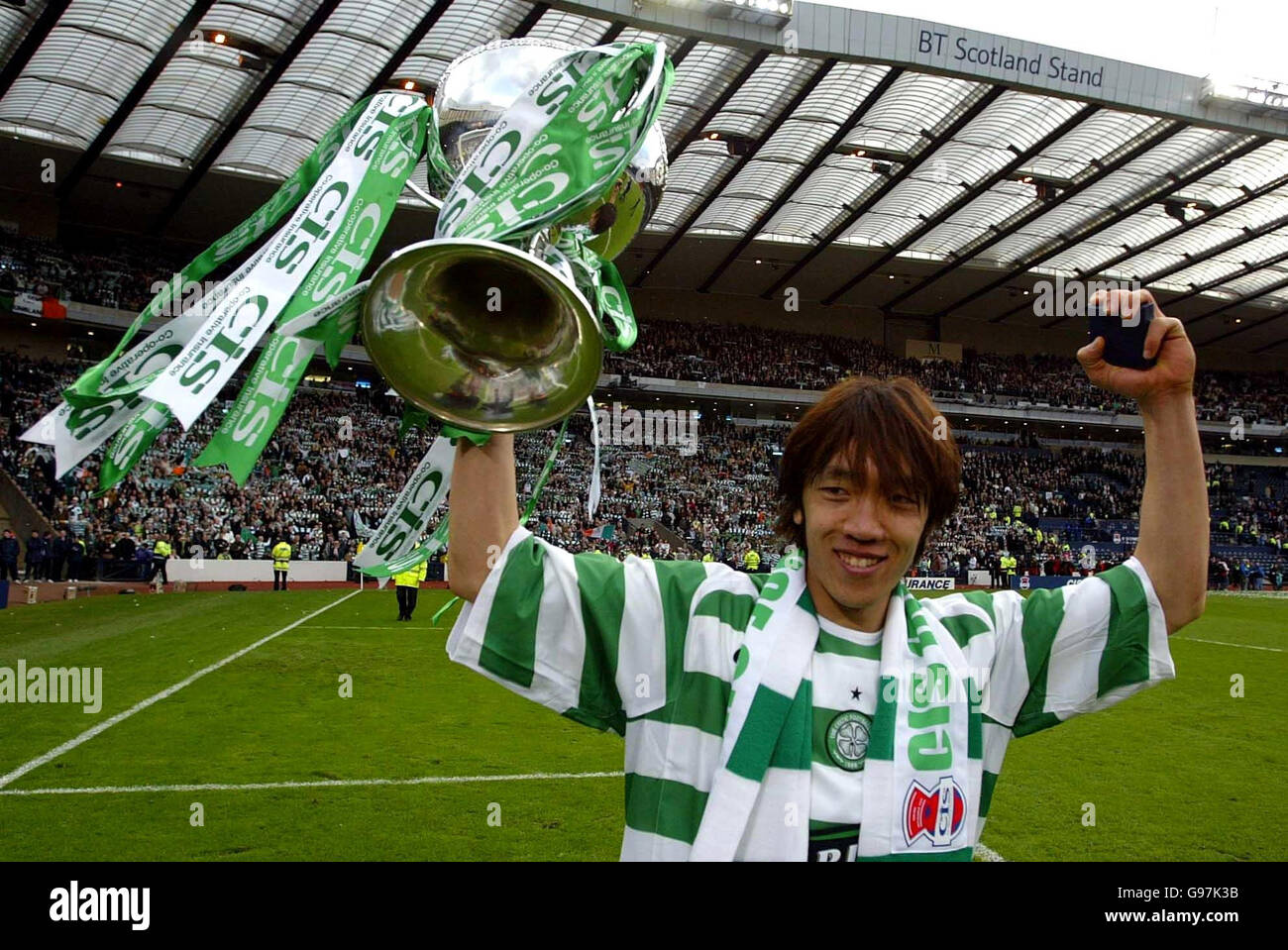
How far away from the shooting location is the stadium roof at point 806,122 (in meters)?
24.3

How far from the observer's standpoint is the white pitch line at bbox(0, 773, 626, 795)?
6.14 metres

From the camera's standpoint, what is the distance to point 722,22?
23.8m

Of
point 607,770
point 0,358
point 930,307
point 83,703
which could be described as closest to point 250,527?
point 0,358

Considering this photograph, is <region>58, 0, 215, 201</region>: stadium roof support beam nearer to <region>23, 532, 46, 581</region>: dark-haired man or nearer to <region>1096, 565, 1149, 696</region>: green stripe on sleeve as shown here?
<region>23, 532, 46, 581</region>: dark-haired man

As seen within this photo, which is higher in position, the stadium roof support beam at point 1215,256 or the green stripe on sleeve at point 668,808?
the stadium roof support beam at point 1215,256

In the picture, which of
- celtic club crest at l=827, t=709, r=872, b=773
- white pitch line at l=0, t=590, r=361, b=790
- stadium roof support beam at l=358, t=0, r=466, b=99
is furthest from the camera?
stadium roof support beam at l=358, t=0, r=466, b=99

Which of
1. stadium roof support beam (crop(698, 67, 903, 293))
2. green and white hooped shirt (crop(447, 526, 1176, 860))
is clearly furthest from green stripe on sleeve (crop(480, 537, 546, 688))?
stadium roof support beam (crop(698, 67, 903, 293))

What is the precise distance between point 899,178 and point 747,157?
208 inches

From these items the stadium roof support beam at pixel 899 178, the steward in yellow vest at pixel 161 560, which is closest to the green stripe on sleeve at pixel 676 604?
the steward in yellow vest at pixel 161 560

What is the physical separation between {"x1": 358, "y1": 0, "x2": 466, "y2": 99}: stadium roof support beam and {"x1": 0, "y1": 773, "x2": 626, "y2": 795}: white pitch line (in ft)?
65.1

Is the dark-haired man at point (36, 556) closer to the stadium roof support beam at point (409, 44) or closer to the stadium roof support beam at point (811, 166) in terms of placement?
the stadium roof support beam at point (409, 44)

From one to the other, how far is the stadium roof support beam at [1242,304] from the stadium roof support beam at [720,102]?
26.5m

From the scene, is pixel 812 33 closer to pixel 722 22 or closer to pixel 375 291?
pixel 722 22
